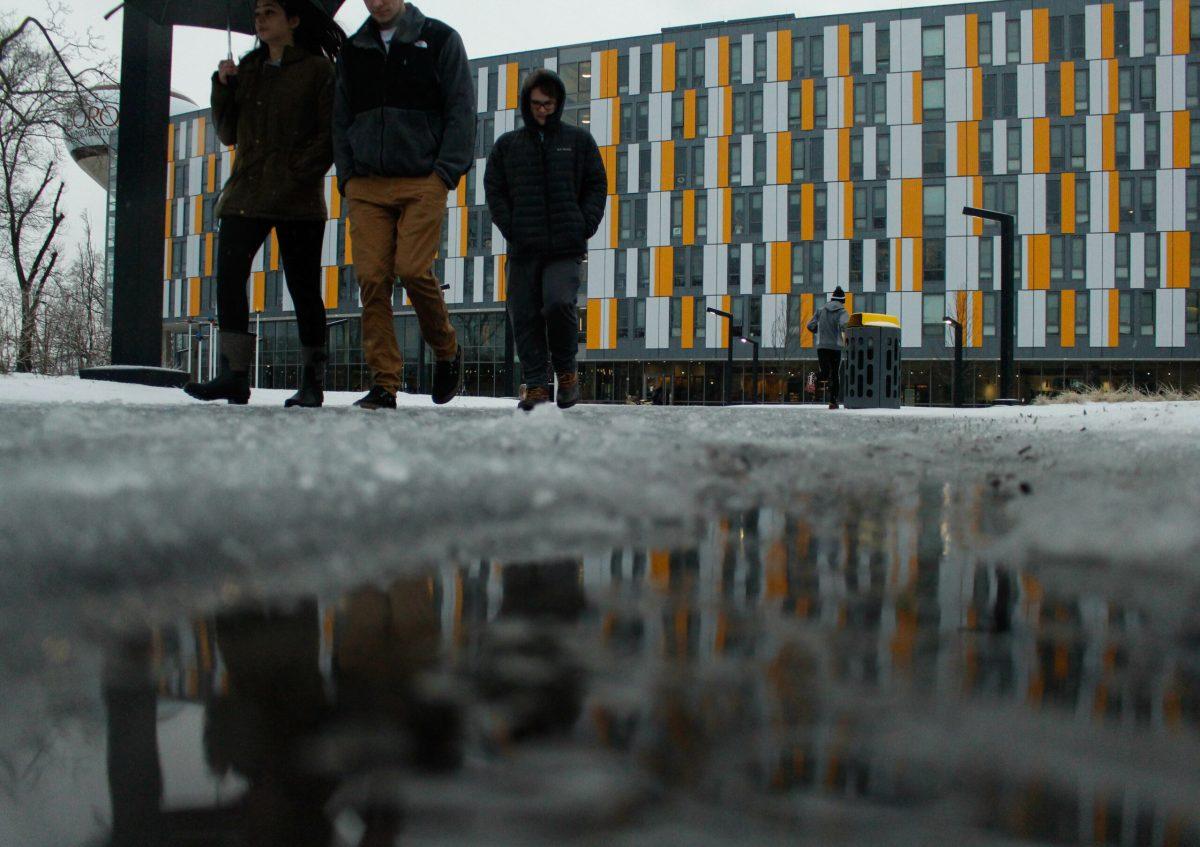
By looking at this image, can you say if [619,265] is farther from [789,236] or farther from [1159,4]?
[1159,4]

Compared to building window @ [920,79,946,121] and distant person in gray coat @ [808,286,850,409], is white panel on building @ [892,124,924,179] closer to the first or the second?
building window @ [920,79,946,121]

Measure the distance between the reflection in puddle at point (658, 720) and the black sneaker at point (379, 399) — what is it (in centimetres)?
451

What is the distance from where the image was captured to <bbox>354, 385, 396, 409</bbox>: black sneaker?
5.22 metres

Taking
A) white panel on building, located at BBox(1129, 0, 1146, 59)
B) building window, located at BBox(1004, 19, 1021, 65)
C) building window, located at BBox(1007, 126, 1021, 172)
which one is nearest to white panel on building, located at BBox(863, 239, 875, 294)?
building window, located at BBox(1007, 126, 1021, 172)

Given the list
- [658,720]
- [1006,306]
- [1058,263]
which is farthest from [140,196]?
[1058,263]

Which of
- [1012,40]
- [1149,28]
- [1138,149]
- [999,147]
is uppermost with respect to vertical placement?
[1149,28]

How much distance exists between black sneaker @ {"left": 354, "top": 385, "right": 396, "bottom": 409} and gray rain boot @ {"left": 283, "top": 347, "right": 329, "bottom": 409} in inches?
11.3

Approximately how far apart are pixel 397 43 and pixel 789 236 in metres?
39.0

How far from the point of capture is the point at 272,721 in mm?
543

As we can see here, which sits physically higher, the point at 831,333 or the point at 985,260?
the point at 985,260

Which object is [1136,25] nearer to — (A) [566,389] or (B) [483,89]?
(B) [483,89]

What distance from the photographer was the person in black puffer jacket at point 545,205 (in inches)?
230

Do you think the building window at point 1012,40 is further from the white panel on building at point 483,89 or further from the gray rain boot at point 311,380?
the gray rain boot at point 311,380

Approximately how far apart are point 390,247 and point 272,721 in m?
5.02
